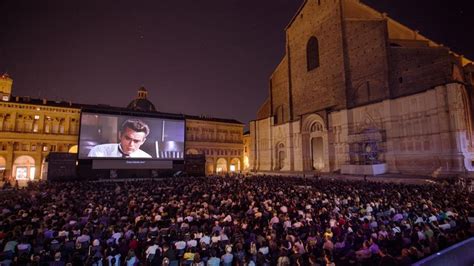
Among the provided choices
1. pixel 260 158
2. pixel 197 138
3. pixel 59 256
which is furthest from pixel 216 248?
pixel 197 138

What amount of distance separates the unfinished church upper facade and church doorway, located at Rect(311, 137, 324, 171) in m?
0.14

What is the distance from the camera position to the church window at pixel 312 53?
33156mm

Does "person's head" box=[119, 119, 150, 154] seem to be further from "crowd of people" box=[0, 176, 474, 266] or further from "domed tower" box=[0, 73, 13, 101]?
"domed tower" box=[0, 73, 13, 101]

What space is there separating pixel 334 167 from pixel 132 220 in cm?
2544

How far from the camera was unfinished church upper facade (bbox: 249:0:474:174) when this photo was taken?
1991 cm

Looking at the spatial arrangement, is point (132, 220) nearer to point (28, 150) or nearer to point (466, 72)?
point (466, 72)

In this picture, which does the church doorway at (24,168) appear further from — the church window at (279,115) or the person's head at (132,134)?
the church window at (279,115)

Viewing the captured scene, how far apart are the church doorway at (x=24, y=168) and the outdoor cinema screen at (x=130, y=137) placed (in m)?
16.4

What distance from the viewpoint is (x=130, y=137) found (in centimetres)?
2869

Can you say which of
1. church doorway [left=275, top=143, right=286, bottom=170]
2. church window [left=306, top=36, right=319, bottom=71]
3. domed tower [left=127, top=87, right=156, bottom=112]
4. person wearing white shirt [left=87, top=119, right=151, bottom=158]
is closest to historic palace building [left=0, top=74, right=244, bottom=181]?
person wearing white shirt [left=87, top=119, right=151, bottom=158]

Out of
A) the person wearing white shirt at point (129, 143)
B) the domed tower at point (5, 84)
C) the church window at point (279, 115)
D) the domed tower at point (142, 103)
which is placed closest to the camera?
the person wearing white shirt at point (129, 143)

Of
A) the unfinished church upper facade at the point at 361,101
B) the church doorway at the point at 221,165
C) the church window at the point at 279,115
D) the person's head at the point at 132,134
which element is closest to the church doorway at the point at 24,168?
the person's head at the point at 132,134

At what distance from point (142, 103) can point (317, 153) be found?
3727 centimetres

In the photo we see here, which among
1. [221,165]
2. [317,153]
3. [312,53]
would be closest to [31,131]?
[221,165]
